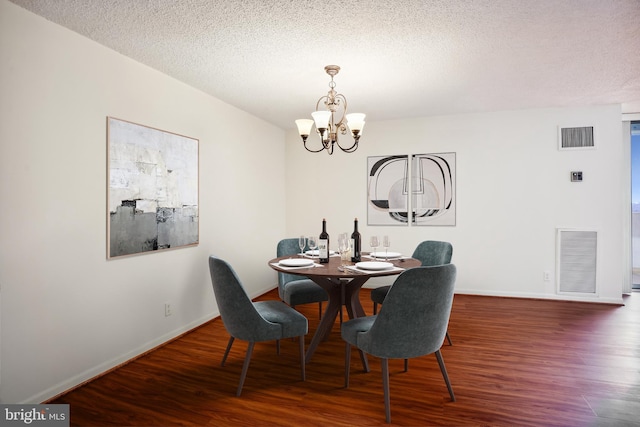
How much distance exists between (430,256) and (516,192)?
6.50ft

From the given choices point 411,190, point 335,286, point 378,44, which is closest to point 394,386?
point 335,286

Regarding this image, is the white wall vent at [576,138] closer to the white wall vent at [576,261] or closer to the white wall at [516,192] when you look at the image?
the white wall at [516,192]

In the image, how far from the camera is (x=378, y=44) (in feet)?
8.74

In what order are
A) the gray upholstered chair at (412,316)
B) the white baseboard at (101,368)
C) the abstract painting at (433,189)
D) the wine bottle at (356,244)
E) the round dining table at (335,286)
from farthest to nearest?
the abstract painting at (433,189)
the wine bottle at (356,244)
the round dining table at (335,286)
the white baseboard at (101,368)
the gray upholstered chair at (412,316)

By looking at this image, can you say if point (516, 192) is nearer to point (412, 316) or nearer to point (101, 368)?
point (412, 316)

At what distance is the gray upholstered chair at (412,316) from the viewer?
1982 millimetres

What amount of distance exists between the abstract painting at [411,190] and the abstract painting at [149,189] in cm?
259

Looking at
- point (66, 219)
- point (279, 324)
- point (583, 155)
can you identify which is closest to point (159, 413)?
point (279, 324)

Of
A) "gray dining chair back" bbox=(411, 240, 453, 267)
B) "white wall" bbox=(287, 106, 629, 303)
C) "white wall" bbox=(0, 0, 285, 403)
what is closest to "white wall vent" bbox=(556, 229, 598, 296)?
"white wall" bbox=(287, 106, 629, 303)

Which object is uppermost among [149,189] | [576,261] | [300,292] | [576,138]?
[576,138]

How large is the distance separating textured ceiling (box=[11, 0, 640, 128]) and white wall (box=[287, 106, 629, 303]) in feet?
2.30

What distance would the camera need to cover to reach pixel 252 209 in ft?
15.6

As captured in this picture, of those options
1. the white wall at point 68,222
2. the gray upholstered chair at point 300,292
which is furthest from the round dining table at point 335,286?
the white wall at point 68,222

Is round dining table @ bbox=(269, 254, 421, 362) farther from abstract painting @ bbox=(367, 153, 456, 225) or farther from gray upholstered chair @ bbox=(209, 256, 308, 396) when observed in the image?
abstract painting @ bbox=(367, 153, 456, 225)
